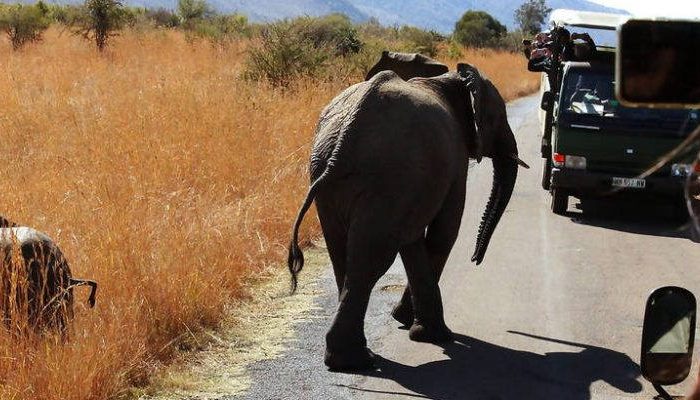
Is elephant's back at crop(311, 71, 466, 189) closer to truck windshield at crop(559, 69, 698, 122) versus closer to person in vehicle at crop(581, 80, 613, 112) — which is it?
truck windshield at crop(559, 69, 698, 122)

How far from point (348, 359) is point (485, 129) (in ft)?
7.10

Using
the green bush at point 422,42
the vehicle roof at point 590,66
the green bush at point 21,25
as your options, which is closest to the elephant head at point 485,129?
the vehicle roof at point 590,66

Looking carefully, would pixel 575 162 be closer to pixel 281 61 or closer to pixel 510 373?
pixel 510 373

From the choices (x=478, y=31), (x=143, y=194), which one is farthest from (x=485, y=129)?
(x=478, y=31)

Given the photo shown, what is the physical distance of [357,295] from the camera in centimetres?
593

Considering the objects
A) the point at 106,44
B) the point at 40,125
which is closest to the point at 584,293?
the point at 40,125

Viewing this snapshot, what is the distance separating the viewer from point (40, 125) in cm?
1255

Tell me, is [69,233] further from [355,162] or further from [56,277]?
[355,162]

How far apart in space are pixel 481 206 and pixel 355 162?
20.0 feet

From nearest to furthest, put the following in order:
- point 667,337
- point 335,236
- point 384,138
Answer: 1. point 667,337
2. point 384,138
3. point 335,236

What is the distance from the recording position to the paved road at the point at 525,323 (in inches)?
229

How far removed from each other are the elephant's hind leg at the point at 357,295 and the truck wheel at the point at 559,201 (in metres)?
6.18

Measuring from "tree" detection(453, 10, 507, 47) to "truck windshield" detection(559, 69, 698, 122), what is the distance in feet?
153

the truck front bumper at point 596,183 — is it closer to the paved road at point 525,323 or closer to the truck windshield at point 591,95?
the paved road at point 525,323
